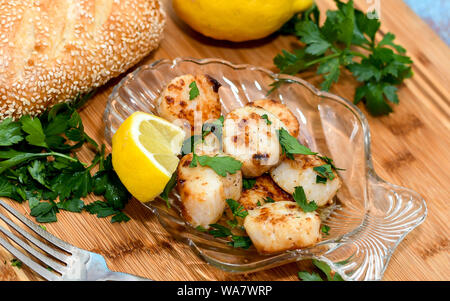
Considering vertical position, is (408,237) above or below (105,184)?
above

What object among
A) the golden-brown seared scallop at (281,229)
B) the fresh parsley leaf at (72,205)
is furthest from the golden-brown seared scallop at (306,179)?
the fresh parsley leaf at (72,205)

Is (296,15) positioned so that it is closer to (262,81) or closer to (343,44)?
(343,44)

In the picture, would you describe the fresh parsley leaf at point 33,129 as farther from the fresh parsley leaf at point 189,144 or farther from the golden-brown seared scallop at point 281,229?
the golden-brown seared scallop at point 281,229

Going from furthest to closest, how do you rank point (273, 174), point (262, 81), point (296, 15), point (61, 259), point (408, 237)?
point (296, 15) < point (262, 81) < point (408, 237) < point (273, 174) < point (61, 259)

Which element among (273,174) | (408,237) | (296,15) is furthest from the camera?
(296,15)

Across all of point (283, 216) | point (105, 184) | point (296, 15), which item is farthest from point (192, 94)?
point (296, 15)
